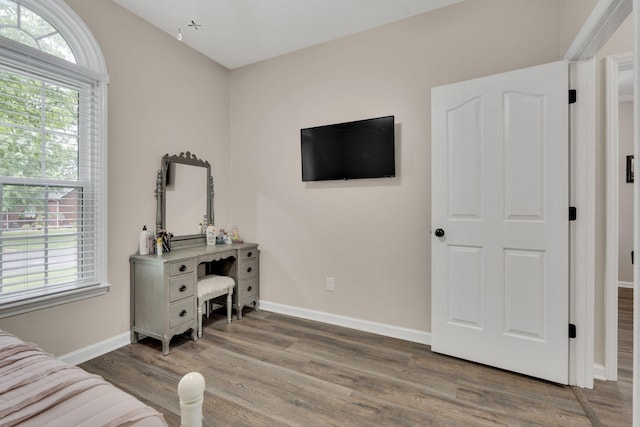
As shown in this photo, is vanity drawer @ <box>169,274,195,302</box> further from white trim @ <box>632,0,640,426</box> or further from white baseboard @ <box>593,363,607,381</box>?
white baseboard @ <box>593,363,607,381</box>

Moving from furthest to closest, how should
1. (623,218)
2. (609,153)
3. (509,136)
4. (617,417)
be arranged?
(623,218)
(509,136)
(609,153)
(617,417)

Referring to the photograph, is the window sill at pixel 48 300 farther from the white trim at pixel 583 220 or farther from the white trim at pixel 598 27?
the white trim at pixel 598 27

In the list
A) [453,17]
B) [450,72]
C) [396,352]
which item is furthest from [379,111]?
[396,352]

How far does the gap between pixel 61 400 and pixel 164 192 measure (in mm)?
2240

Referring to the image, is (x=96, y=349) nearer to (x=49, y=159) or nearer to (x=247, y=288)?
(x=247, y=288)

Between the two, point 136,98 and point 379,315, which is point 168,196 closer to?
point 136,98

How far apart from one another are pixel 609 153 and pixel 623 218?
10.8 ft

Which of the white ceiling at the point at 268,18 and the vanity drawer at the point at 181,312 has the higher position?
the white ceiling at the point at 268,18

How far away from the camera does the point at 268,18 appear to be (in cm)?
251

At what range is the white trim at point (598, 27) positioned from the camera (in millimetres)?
1383

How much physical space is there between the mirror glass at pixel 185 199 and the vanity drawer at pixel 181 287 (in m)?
0.63

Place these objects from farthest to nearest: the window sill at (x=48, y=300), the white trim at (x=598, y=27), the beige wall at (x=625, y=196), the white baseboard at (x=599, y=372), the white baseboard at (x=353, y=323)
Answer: the beige wall at (x=625, y=196) → the white baseboard at (x=353, y=323) → the white baseboard at (x=599, y=372) → the window sill at (x=48, y=300) → the white trim at (x=598, y=27)

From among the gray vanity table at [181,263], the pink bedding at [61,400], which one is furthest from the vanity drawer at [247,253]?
the pink bedding at [61,400]

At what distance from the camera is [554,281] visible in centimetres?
189
